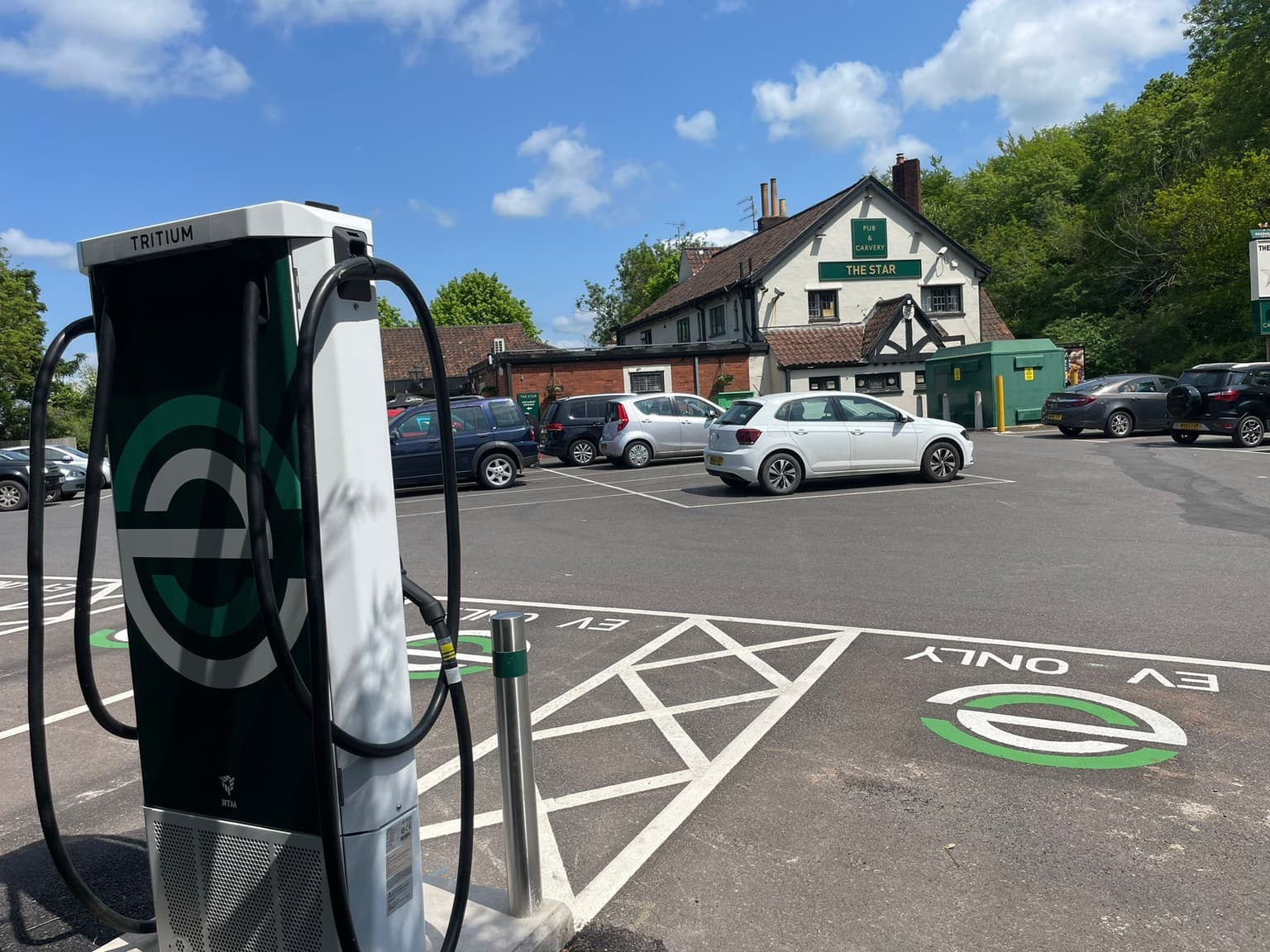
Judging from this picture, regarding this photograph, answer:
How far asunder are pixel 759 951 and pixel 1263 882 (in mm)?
1722

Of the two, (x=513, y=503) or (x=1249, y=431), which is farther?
(x=1249, y=431)

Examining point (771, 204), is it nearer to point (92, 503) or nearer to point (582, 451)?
point (582, 451)

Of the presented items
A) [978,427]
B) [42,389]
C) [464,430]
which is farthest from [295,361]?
[978,427]

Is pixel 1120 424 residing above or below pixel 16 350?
below

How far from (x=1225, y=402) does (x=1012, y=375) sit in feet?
27.0

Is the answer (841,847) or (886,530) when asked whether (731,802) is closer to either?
(841,847)

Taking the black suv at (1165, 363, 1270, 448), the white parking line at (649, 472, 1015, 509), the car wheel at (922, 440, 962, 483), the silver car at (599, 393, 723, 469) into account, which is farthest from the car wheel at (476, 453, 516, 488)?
the black suv at (1165, 363, 1270, 448)

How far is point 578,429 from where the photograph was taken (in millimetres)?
24250

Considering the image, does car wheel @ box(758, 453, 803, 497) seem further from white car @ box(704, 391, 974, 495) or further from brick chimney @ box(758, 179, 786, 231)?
brick chimney @ box(758, 179, 786, 231)

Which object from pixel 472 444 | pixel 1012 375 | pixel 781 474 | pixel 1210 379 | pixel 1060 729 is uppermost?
pixel 1012 375

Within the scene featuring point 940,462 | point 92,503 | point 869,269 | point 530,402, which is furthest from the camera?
point 869,269

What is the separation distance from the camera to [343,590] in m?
2.49

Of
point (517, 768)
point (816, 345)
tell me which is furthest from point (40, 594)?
point (816, 345)

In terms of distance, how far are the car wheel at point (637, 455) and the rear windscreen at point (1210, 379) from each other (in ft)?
37.6
